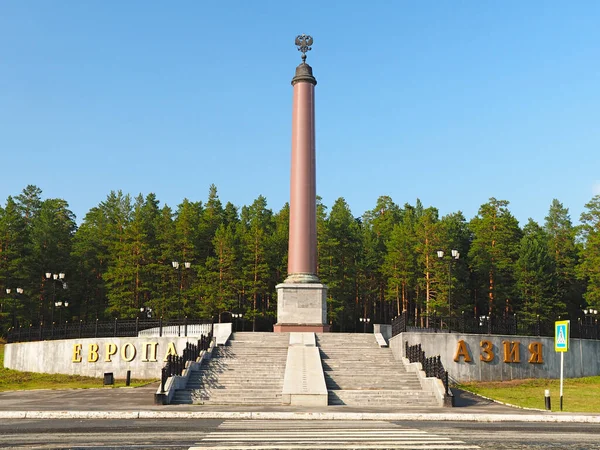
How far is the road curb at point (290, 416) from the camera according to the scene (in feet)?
61.9

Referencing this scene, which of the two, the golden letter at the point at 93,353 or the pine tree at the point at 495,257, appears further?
the pine tree at the point at 495,257

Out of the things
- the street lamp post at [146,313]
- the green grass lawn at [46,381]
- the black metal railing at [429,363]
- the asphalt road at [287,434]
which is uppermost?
the street lamp post at [146,313]

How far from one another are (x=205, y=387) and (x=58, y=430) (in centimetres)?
1052

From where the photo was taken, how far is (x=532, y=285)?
242 ft

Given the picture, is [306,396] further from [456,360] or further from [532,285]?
[532,285]

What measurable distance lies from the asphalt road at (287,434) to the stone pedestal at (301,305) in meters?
20.5

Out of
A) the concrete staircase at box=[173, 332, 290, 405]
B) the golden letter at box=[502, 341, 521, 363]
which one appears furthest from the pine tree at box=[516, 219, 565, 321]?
the concrete staircase at box=[173, 332, 290, 405]

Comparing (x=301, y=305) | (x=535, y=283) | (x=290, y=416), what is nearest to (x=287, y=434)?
(x=290, y=416)

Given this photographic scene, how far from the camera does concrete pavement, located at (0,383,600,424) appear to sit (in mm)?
19016

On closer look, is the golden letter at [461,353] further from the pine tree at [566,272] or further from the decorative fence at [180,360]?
the pine tree at [566,272]

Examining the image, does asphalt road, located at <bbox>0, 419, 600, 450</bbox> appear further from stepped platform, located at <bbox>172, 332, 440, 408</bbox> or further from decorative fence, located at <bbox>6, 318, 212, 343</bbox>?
decorative fence, located at <bbox>6, 318, 212, 343</bbox>

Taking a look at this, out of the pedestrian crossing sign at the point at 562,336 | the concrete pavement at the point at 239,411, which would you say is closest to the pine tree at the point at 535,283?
the pedestrian crossing sign at the point at 562,336

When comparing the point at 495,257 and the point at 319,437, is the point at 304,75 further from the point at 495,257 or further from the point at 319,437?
the point at 495,257

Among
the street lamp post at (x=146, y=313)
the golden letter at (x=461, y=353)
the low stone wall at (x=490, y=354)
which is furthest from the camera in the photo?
the street lamp post at (x=146, y=313)
